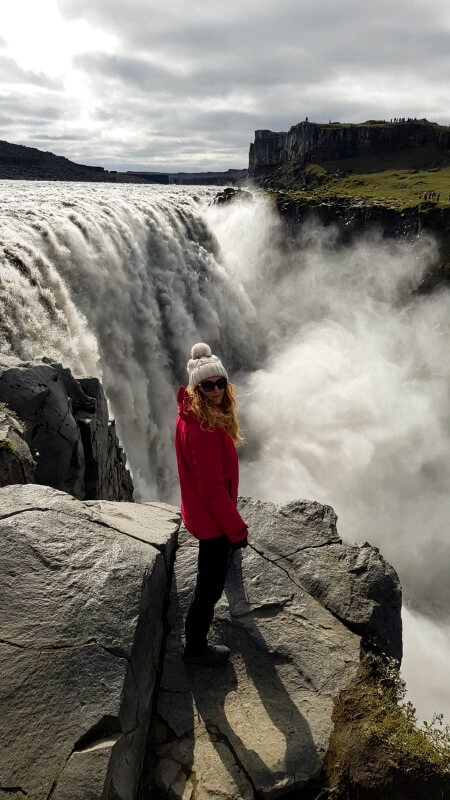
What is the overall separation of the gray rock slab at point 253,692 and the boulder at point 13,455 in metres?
2.56

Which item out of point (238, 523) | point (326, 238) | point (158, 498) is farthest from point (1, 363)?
point (326, 238)

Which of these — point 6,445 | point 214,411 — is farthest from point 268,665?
point 6,445

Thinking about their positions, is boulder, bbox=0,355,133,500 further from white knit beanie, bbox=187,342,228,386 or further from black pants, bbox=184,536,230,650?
white knit beanie, bbox=187,342,228,386

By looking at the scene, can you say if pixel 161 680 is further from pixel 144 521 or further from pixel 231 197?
pixel 231 197

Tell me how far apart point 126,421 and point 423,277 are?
2611 centimetres

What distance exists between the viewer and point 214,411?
4.51 m

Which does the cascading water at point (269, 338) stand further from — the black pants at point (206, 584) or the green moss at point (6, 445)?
the black pants at point (206, 584)

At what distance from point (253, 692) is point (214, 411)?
2.86m

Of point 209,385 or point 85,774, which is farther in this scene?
point 209,385

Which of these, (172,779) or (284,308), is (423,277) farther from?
(172,779)

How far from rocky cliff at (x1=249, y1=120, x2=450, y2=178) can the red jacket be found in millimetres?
116311

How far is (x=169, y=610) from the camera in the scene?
5523 millimetres

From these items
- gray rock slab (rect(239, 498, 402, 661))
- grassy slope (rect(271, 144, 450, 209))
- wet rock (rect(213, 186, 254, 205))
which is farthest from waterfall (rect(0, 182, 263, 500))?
grassy slope (rect(271, 144, 450, 209))

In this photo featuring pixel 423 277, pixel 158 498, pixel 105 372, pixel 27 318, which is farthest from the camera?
pixel 423 277
